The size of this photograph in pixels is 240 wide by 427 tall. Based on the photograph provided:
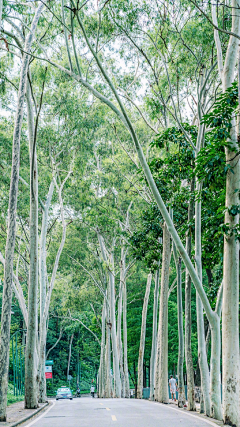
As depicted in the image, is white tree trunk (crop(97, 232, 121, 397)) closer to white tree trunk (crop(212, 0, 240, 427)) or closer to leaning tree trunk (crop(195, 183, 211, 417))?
leaning tree trunk (crop(195, 183, 211, 417))

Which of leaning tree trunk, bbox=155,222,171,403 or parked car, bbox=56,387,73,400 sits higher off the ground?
leaning tree trunk, bbox=155,222,171,403

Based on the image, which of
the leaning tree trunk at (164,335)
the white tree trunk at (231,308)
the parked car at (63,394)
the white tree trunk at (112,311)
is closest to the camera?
the white tree trunk at (231,308)

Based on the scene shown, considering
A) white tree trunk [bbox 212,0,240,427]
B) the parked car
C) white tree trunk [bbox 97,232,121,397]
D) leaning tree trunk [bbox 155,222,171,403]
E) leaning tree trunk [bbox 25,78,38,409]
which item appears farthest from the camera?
the parked car

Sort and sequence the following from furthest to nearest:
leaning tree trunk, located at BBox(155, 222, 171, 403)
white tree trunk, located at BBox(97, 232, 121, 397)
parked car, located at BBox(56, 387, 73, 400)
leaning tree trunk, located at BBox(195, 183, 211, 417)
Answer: parked car, located at BBox(56, 387, 73, 400), white tree trunk, located at BBox(97, 232, 121, 397), leaning tree trunk, located at BBox(155, 222, 171, 403), leaning tree trunk, located at BBox(195, 183, 211, 417)

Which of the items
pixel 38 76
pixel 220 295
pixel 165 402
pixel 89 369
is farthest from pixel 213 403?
pixel 89 369

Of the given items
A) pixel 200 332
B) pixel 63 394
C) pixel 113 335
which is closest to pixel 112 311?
pixel 113 335

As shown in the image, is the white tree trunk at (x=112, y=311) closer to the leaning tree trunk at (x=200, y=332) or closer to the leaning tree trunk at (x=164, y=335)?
the leaning tree trunk at (x=164, y=335)

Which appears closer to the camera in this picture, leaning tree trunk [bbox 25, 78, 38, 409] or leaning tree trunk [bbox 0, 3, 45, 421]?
leaning tree trunk [bbox 0, 3, 45, 421]

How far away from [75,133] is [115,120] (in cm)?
225

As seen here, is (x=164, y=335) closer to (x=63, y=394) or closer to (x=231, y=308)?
(x=231, y=308)

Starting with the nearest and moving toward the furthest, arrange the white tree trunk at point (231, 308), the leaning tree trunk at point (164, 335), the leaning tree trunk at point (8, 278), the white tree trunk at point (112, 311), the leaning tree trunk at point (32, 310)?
the white tree trunk at point (231, 308) → the leaning tree trunk at point (8, 278) → the leaning tree trunk at point (32, 310) → the leaning tree trunk at point (164, 335) → the white tree trunk at point (112, 311)

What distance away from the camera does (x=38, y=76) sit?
771 inches

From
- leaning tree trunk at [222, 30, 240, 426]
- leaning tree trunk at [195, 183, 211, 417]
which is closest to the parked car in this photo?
leaning tree trunk at [195, 183, 211, 417]

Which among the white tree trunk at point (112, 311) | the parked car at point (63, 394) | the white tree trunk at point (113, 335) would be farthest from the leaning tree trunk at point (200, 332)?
the parked car at point (63, 394)
